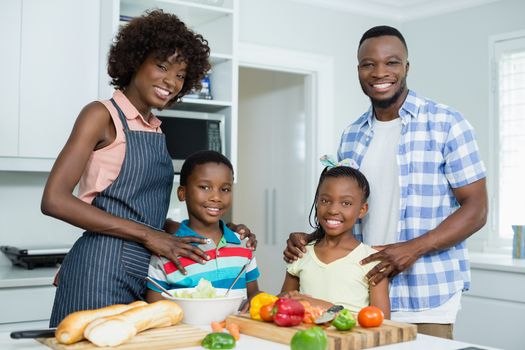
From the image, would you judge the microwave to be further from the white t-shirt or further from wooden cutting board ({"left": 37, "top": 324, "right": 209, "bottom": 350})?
wooden cutting board ({"left": 37, "top": 324, "right": 209, "bottom": 350})

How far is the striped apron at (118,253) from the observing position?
5.52 feet

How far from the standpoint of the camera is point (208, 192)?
1887mm

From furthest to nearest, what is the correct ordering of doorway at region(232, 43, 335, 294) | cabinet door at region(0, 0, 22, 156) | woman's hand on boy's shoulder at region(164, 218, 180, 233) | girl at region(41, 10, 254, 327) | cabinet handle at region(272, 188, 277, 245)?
cabinet handle at region(272, 188, 277, 245) < doorway at region(232, 43, 335, 294) < cabinet door at region(0, 0, 22, 156) < woman's hand on boy's shoulder at region(164, 218, 180, 233) < girl at region(41, 10, 254, 327)

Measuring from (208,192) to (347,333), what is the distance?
0.68m

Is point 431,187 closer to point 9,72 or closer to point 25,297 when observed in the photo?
point 25,297

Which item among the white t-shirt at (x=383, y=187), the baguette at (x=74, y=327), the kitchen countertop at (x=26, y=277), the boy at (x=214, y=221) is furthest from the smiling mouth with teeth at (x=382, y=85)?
the kitchen countertop at (x=26, y=277)

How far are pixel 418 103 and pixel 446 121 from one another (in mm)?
112

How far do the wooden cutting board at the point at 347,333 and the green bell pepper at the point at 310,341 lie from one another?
106 millimetres

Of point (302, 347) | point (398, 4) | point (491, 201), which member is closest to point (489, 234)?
point (491, 201)

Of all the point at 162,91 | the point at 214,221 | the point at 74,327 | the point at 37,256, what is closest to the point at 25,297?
the point at 37,256

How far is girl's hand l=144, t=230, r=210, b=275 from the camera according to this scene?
5.48 feet

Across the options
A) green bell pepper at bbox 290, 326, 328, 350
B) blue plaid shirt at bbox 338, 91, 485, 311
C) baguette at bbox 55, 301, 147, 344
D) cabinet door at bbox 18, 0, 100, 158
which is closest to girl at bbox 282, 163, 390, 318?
blue plaid shirt at bbox 338, 91, 485, 311

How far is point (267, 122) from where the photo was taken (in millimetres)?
4965

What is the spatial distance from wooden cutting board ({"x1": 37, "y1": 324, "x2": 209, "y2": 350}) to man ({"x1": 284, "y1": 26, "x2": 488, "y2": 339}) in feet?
2.00
